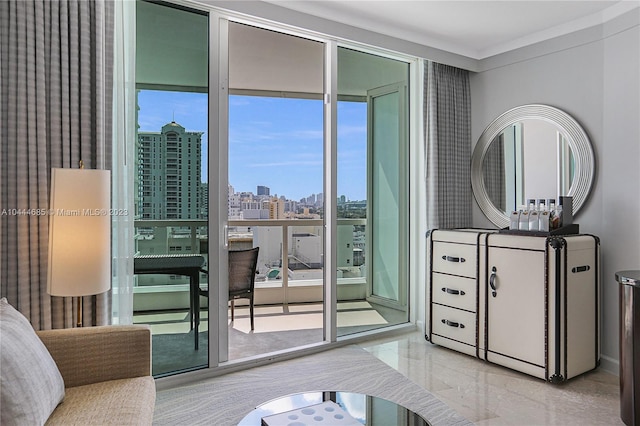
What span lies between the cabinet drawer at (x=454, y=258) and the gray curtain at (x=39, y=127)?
2536 mm

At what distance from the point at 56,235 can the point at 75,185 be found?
245mm

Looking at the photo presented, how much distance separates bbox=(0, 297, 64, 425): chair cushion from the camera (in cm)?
143

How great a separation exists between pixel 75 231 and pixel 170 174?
958 millimetres

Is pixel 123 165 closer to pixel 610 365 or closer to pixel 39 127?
pixel 39 127

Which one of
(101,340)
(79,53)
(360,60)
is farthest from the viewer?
(360,60)

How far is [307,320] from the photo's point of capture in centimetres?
430

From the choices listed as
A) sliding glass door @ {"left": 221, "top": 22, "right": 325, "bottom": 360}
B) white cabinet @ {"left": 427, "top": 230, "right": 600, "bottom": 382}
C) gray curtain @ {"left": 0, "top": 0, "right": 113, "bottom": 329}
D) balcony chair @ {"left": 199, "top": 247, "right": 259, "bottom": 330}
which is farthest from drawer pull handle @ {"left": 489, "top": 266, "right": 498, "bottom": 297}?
gray curtain @ {"left": 0, "top": 0, "right": 113, "bottom": 329}

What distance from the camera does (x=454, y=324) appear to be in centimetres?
362

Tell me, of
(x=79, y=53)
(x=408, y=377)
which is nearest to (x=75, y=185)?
(x=79, y=53)

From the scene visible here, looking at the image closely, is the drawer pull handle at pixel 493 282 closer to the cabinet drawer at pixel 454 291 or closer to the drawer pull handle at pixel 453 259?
the cabinet drawer at pixel 454 291

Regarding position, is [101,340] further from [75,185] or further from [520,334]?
[520,334]

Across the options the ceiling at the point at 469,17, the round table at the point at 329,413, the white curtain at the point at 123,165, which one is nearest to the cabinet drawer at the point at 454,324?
the round table at the point at 329,413

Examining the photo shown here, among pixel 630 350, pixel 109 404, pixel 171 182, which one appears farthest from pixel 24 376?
pixel 630 350

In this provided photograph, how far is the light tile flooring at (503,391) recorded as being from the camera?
8.40 ft
